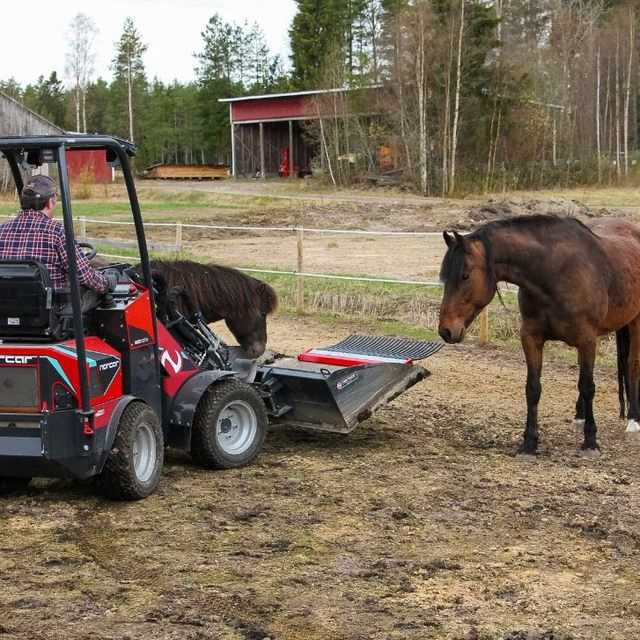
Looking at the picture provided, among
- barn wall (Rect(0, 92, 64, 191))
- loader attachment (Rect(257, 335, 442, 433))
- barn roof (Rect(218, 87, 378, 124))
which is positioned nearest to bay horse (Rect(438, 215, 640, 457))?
loader attachment (Rect(257, 335, 442, 433))

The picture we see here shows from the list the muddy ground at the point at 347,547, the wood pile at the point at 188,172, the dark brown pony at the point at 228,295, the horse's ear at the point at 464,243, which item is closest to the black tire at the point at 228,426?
the muddy ground at the point at 347,547

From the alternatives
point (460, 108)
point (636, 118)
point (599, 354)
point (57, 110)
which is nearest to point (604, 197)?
point (460, 108)

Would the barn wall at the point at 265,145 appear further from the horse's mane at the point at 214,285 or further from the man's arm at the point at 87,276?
the man's arm at the point at 87,276

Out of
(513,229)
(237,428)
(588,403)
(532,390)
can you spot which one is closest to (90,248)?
(237,428)

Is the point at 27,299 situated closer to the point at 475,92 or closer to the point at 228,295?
the point at 228,295

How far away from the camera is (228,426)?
19.4 ft

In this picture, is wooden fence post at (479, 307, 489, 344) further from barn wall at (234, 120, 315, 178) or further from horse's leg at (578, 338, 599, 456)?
barn wall at (234, 120, 315, 178)

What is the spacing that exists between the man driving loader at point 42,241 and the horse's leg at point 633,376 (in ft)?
13.7

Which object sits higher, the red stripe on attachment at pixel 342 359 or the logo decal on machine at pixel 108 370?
the logo decal on machine at pixel 108 370

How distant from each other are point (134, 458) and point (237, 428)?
3.27 feet

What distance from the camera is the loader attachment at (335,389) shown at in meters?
6.12

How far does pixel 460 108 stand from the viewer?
37156 mm

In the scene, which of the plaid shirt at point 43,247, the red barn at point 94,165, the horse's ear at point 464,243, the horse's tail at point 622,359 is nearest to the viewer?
the plaid shirt at point 43,247

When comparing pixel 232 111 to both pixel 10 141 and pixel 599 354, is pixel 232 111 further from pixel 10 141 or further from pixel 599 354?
pixel 10 141
